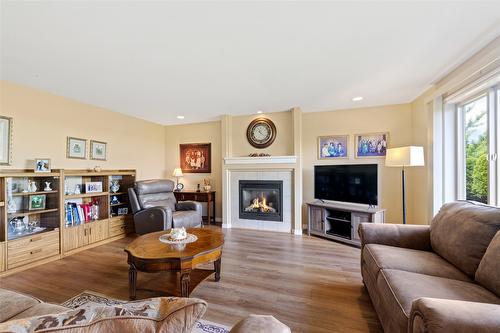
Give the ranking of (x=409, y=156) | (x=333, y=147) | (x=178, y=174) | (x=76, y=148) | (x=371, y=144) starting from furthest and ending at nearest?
1. (x=178, y=174)
2. (x=333, y=147)
3. (x=371, y=144)
4. (x=76, y=148)
5. (x=409, y=156)

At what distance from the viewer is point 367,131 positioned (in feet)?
13.0

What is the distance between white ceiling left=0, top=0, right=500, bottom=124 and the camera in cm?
159

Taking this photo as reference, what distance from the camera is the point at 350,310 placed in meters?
1.80

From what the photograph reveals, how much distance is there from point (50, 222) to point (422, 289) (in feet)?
13.6

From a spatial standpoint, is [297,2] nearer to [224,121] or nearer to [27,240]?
[224,121]

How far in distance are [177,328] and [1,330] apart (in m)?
0.38

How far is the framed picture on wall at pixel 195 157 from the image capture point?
16.6ft

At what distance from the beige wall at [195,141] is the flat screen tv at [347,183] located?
219cm

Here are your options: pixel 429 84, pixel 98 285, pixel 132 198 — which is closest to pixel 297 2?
pixel 429 84

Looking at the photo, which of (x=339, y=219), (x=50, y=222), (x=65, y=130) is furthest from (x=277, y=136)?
(x=50, y=222)

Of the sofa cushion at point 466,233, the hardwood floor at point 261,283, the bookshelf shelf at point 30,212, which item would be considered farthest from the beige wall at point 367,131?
the bookshelf shelf at point 30,212

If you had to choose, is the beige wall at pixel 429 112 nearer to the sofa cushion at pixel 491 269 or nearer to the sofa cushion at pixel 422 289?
the sofa cushion at pixel 491 269

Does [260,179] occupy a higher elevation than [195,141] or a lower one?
lower

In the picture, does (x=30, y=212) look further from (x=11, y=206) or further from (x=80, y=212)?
(x=80, y=212)
